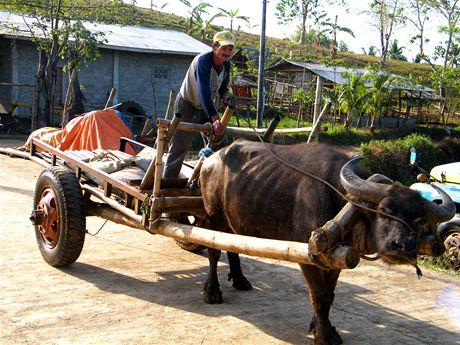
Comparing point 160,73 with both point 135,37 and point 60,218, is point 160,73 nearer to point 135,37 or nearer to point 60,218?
point 135,37

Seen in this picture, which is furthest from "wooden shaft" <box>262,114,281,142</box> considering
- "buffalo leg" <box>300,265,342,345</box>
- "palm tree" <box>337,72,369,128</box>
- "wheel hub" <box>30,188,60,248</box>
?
"palm tree" <box>337,72,369,128</box>

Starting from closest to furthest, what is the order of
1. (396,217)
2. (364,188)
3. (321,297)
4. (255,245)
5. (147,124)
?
(396,217) → (364,188) → (255,245) → (321,297) → (147,124)

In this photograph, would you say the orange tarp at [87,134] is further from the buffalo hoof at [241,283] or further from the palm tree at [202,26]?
the palm tree at [202,26]

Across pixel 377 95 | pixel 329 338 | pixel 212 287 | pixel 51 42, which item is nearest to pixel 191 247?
pixel 212 287

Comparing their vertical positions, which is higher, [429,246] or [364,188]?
[364,188]

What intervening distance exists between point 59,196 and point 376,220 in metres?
3.52

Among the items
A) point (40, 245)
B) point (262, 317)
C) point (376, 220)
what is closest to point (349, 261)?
point (376, 220)

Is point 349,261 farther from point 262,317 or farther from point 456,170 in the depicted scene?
point 456,170

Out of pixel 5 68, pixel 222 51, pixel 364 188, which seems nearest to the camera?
pixel 364 188

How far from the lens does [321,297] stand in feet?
15.1

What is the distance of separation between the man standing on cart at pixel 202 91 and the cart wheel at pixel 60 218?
3.27 ft

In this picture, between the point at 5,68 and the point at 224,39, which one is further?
the point at 5,68

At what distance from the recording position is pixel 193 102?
614 centimetres

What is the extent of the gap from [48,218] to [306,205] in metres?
3.21
